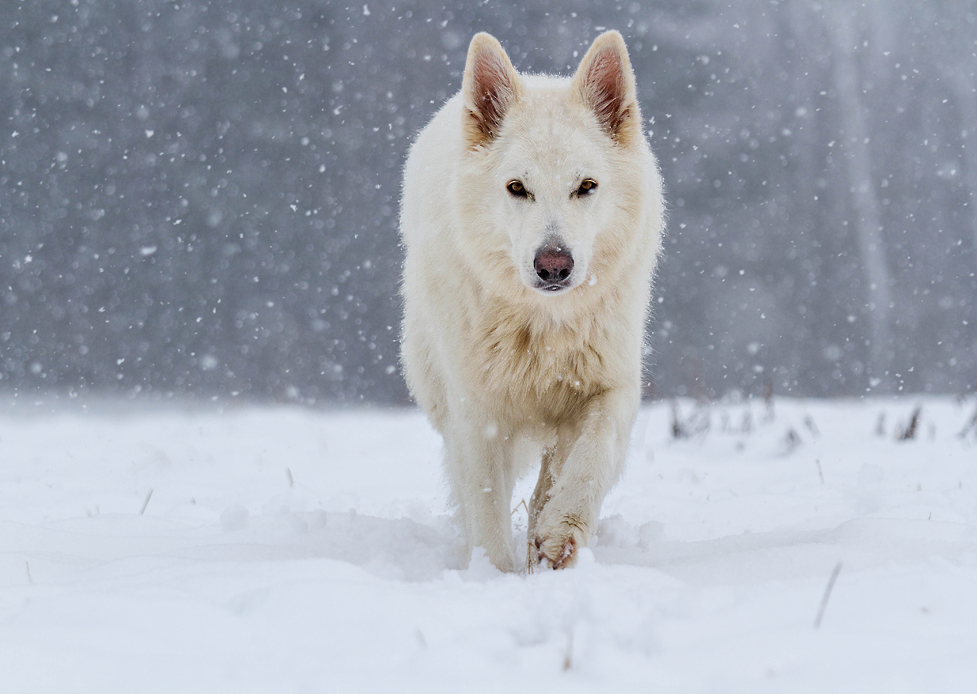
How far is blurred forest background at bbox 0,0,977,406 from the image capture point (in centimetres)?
1331

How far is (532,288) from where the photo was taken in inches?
104

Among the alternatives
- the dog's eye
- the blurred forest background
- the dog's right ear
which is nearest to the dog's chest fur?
the dog's eye

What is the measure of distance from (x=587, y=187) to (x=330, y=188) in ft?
38.8

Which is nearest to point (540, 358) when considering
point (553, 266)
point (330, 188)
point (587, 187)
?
point (553, 266)

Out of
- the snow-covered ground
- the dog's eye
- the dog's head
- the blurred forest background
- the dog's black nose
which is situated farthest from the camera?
the blurred forest background

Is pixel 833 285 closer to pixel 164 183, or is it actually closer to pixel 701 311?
pixel 701 311

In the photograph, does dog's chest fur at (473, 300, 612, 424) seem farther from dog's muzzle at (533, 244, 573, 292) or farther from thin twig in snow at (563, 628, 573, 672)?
thin twig in snow at (563, 628, 573, 672)

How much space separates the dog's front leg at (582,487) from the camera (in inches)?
93.9

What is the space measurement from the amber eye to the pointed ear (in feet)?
1.11

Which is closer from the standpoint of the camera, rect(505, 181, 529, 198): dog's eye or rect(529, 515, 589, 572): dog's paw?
rect(529, 515, 589, 572): dog's paw

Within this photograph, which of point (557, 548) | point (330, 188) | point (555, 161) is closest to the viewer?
point (557, 548)

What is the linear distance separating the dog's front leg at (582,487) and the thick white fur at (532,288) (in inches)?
0.5

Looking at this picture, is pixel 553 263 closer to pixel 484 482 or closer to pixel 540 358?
pixel 540 358

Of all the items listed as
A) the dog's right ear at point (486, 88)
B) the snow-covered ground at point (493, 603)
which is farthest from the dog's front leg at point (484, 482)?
the dog's right ear at point (486, 88)
